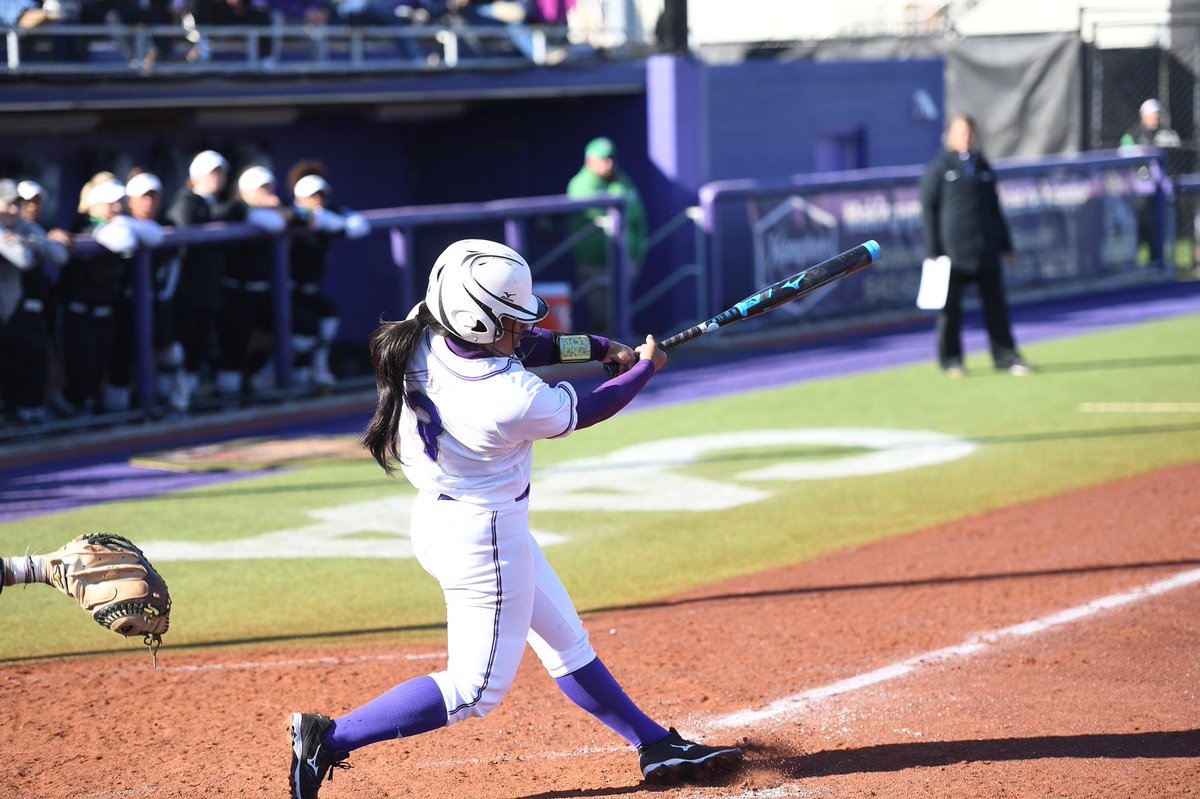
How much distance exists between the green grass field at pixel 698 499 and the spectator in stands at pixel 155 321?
6.21ft

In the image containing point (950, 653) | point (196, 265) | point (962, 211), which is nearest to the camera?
point (950, 653)

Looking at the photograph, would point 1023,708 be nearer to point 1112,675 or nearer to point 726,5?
point 1112,675

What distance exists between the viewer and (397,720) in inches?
171

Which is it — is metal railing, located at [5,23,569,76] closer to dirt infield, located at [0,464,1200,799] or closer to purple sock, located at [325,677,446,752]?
dirt infield, located at [0,464,1200,799]

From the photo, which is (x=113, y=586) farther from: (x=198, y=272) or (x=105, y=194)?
(x=198, y=272)

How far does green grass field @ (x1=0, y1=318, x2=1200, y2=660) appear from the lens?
6949mm

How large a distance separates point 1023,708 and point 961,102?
17.3m

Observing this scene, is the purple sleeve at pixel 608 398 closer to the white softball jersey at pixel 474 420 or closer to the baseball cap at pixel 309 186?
the white softball jersey at pixel 474 420

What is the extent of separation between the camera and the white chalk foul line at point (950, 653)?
5.37 meters

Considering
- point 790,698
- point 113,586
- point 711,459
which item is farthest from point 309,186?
point 113,586

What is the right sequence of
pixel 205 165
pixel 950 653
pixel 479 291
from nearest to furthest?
pixel 479 291
pixel 950 653
pixel 205 165

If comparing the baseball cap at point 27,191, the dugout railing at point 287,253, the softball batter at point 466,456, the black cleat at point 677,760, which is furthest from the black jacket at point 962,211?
the softball batter at point 466,456

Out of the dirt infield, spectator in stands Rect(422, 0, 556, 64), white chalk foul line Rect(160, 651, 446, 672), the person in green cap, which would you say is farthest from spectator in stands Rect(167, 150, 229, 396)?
spectator in stands Rect(422, 0, 556, 64)

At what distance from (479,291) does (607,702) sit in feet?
4.61
